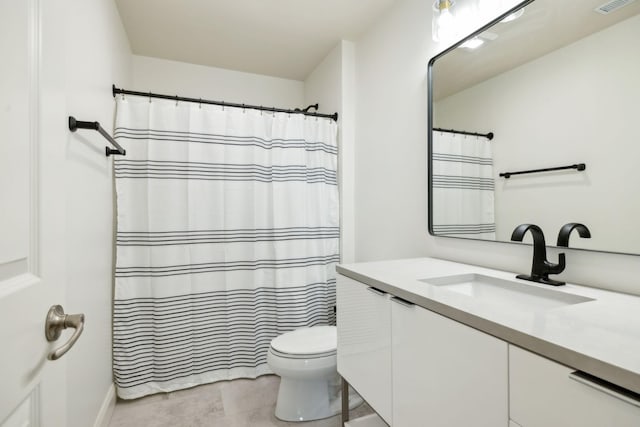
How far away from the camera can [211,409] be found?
5.89 feet

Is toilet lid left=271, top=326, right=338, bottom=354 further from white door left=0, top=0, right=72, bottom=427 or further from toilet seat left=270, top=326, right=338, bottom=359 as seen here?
white door left=0, top=0, right=72, bottom=427

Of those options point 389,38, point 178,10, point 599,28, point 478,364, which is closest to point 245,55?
point 178,10

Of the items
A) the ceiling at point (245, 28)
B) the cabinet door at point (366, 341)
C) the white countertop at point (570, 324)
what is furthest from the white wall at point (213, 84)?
the white countertop at point (570, 324)

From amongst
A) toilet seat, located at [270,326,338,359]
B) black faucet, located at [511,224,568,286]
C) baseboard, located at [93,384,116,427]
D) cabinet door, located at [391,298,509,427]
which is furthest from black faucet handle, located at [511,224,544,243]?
baseboard, located at [93,384,116,427]

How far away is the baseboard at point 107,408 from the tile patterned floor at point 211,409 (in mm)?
35

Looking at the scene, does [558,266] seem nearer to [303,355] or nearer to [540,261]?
[540,261]

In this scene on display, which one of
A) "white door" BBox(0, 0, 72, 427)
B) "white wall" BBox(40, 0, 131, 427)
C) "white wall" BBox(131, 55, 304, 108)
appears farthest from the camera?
"white wall" BBox(131, 55, 304, 108)

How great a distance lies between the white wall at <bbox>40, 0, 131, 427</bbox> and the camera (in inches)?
25.6

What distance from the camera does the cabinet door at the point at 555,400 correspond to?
1.66 ft

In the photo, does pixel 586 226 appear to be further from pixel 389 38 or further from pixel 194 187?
pixel 194 187

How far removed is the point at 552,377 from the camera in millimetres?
588

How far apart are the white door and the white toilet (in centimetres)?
111

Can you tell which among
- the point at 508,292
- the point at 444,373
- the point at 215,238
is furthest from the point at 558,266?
the point at 215,238

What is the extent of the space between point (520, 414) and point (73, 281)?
4.79 feet
